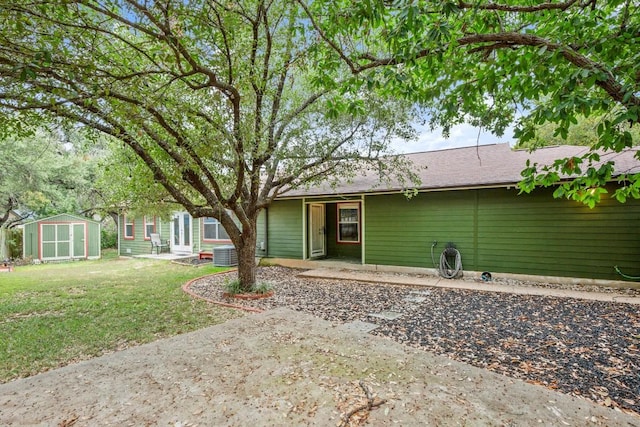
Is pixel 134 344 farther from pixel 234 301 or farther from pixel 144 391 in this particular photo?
pixel 234 301

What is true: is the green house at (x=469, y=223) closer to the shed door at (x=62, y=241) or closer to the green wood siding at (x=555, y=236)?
the green wood siding at (x=555, y=236)

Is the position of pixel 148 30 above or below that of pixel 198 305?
above

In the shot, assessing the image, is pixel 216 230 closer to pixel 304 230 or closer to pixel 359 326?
pixel 304 230

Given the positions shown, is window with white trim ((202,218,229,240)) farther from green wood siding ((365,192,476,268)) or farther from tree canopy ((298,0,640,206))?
tree canopy ((298,0,640,206))

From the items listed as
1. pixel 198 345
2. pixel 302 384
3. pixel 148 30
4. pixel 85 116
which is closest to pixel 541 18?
pixel 148 30

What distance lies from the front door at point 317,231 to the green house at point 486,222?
67mm

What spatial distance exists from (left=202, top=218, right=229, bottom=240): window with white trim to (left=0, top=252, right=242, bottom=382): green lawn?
3.69m

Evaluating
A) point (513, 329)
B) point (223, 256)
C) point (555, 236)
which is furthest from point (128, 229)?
point (555, 236)

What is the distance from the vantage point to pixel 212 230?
12.8m

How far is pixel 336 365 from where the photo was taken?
3318mm

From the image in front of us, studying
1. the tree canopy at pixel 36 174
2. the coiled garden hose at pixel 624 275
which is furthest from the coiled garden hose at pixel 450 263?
the tree canopy at pixel 36 174

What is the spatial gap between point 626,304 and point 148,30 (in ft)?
25.7

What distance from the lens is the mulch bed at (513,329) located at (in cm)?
311

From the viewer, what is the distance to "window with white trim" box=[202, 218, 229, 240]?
1254 centimetres
